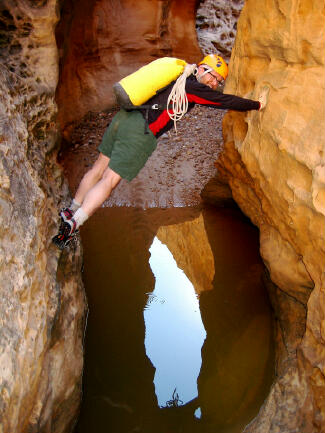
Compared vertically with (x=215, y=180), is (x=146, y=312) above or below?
below

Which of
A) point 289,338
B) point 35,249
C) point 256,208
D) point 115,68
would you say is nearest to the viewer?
point 35,249

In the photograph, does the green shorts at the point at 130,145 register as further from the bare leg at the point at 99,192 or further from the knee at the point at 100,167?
the knee at the point at 100,167

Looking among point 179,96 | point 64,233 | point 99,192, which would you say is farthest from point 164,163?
point 64,233

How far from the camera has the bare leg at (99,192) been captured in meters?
2.92

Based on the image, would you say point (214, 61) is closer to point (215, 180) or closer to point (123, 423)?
point (215, 180)

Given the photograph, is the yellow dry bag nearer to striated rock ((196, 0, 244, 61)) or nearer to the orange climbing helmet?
the orange climbing helmet

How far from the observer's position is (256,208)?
3705 millimetres

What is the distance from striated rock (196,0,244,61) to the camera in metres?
7.00

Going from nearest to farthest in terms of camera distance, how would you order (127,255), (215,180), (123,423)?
(123,423) → (127,255) → (215,180)

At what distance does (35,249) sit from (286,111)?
5.52ft

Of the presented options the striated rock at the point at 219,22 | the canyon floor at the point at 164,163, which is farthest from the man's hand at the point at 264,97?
the striated rock at the point at 219,22

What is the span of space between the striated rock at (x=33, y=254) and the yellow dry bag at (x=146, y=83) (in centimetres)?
69

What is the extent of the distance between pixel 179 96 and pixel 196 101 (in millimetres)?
136

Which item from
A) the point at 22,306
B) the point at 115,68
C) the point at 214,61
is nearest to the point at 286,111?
the point at 214,61
